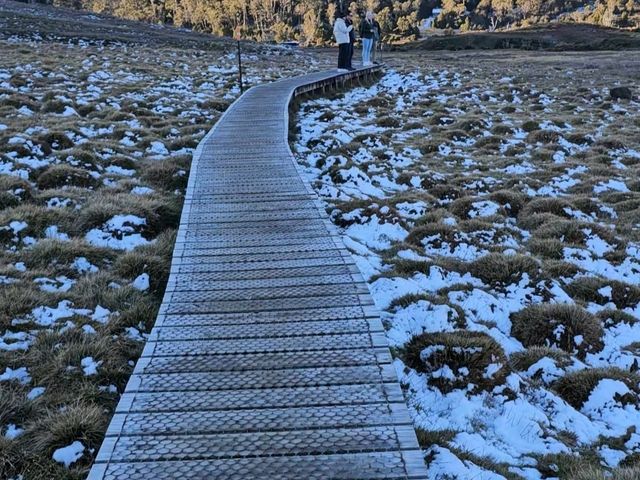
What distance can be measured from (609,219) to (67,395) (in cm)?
875

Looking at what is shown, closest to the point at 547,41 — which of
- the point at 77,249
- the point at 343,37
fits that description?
the point at 343,37

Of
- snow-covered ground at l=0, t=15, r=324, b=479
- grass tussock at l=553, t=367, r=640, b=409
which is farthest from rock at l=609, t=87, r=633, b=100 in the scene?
grass tussock at l=553, t=367, r=640, b=409

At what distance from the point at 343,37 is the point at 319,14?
8701 centimetres

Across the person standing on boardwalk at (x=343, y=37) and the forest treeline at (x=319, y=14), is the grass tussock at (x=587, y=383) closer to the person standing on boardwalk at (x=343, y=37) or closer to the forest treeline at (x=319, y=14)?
the person standing on boardwalk at (x=343, y=37)

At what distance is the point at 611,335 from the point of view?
5926 mm

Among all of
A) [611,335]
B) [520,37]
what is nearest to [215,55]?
[611,335]

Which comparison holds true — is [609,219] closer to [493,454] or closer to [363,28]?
[493,454]

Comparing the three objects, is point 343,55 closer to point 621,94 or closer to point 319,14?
point 621,94

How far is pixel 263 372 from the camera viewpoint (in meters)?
4.05

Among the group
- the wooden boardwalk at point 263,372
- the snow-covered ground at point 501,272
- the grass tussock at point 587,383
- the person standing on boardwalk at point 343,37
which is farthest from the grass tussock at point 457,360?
the person standing on boardwalk at point 343,37

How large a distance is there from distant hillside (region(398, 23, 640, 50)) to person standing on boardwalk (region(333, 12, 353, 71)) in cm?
3906

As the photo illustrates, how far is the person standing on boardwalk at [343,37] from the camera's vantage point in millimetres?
22414

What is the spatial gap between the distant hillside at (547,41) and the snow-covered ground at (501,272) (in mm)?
46743

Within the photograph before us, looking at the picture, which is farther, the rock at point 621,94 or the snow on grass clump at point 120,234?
the rock at point 621,94
